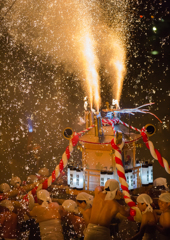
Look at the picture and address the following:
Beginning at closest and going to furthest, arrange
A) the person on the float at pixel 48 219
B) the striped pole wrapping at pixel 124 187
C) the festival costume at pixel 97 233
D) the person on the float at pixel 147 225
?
the festival costume at pixel 97 233 → the person on the float at pixel 147 225 → the person on the float at pixel 48 219 → the striped pole wrapping at pixel 124 187

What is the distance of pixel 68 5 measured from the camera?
255 inches

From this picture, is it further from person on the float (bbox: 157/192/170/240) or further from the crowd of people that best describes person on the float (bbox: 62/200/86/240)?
person on the float (bbox: 157/192/170/240)

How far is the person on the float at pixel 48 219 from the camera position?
10.8 ft

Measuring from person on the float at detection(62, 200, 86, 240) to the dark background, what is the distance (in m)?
5.04

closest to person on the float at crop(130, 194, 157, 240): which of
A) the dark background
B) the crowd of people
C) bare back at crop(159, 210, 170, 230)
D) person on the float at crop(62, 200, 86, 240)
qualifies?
the crowd of people

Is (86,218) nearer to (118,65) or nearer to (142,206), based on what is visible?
(142,206)

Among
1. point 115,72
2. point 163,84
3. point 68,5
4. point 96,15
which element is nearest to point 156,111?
point 163,84

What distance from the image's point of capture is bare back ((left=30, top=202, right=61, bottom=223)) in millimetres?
3441

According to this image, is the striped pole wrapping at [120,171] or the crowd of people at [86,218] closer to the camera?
the crowd of people at [86,218]

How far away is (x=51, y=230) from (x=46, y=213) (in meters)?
0.27

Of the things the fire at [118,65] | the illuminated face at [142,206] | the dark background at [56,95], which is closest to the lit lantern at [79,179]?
the illuminated face at [142,206]

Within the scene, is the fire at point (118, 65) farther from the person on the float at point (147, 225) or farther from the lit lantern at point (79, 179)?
the person on the float at point (147, 225)

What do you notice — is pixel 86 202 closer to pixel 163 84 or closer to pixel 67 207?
pixel 67 207

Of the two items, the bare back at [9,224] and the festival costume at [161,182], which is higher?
the festival costume at [161,182]
